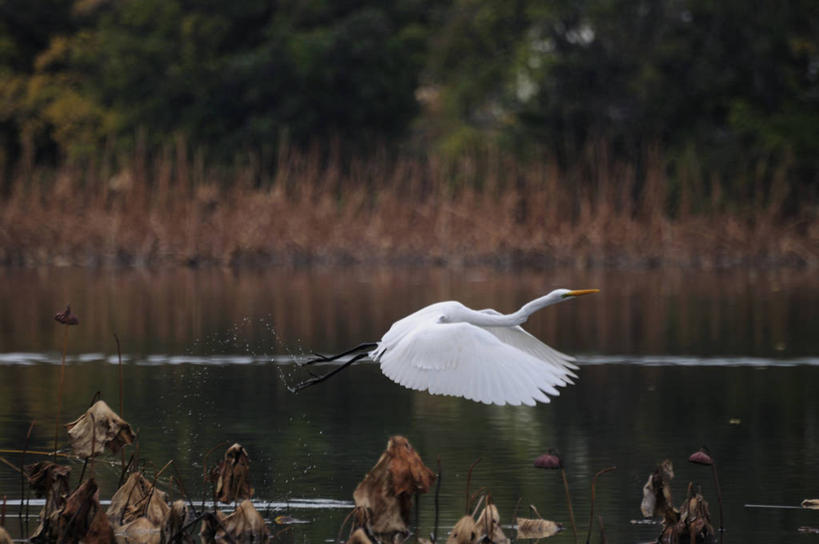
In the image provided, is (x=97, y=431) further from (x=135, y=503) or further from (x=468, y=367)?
(x=468, y=367)

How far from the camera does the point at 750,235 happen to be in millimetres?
26438

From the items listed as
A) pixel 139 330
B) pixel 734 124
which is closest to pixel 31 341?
pixel 139 330

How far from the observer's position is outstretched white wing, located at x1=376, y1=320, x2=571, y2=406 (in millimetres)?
6559

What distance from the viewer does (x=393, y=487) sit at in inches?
232

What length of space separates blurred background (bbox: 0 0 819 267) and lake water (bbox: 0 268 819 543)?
4925mm

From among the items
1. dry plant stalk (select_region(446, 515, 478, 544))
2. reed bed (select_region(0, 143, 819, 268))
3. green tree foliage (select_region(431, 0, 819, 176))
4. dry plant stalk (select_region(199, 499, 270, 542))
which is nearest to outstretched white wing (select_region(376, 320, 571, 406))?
dry plant stalk (select_region(446, 515, 478, 544))

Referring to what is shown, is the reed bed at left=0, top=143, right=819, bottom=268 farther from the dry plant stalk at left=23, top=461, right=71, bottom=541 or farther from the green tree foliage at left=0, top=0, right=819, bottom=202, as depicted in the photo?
the dry plant stalk at left=23, top=461, right=71, bottom=541

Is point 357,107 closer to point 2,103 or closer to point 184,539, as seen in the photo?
point 2,103

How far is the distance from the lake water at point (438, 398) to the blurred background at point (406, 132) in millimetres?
4925

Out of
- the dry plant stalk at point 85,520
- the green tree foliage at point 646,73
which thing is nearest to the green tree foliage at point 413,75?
the green tree foliage at point 646,73

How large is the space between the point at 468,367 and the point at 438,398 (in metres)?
4.79

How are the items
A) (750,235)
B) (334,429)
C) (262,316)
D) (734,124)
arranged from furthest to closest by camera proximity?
(734,124) → (750,235) → (262,316) → (334,429)

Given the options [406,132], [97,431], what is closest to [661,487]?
[97,431]

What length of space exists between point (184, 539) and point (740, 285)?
55.4 feet
